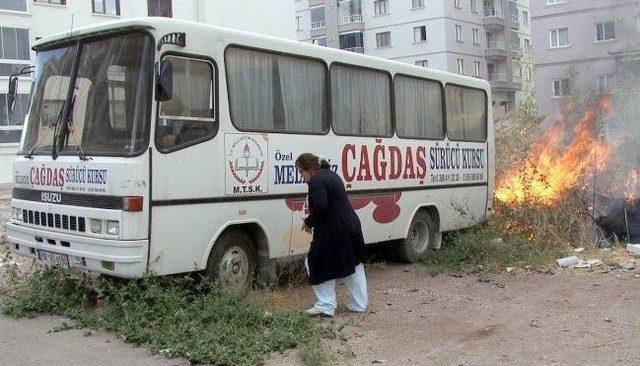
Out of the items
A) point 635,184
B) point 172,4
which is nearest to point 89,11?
point 172,4

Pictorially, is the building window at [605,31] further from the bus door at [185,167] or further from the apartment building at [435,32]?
the apartment building at [435,32]

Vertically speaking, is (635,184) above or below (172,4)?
below

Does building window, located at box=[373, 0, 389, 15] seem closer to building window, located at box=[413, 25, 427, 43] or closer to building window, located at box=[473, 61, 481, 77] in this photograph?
building window, located at box=[413, 25, 427, 43]

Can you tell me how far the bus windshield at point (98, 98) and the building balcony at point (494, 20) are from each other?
50.8 m

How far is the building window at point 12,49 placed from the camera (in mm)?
31023

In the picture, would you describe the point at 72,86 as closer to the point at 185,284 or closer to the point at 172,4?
the point at 185,284

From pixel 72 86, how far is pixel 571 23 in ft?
35.9

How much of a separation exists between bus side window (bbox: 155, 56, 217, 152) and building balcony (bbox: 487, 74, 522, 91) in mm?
50632

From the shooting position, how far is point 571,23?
14.3 m

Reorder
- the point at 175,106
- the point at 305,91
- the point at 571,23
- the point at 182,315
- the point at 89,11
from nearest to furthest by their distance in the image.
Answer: the point at 182,315, the point at 175,106, the point at 305,91, the point at 571,23, the point at 89,11

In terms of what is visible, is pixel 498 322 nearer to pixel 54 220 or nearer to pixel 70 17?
pixel 54 220

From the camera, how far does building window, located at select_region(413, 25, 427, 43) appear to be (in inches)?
2006

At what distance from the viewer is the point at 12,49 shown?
103 ft

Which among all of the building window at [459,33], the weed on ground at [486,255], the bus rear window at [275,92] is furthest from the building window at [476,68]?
the bus rear window at [275,92]
